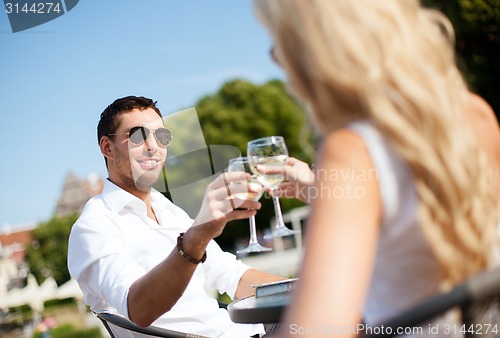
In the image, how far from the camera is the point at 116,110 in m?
2.85

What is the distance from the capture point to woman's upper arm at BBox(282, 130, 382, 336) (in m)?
1.12

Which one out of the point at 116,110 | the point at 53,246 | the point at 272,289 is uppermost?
the point at 116,110

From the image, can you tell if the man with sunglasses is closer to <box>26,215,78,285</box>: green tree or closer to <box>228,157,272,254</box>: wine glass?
<box>228,157,272,254</box>: wine glass

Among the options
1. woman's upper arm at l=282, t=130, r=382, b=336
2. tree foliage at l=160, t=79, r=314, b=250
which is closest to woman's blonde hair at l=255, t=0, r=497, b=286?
woman's upper arm at l=282, t=130, r=382, b=336

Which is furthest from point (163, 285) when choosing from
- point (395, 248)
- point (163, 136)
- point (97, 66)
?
point (97, 66)

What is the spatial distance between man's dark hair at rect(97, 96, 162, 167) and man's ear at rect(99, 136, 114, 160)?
2 centimetres

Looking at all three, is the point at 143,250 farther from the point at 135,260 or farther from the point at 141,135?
the point at 141,135

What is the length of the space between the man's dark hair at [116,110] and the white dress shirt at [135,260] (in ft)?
0.81

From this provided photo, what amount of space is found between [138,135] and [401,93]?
5.85 feet

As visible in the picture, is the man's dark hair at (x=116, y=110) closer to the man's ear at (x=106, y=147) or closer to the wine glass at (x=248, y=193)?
the man's ear at (x=106, y=147)

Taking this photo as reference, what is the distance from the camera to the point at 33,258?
6141 centimetres

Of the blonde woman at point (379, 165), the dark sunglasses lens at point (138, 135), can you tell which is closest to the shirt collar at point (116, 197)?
the dark sunglasses lens at point (138, 135)

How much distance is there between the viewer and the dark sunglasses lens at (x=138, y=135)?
284 cm

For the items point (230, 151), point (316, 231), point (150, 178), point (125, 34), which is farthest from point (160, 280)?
point (125, 34)
